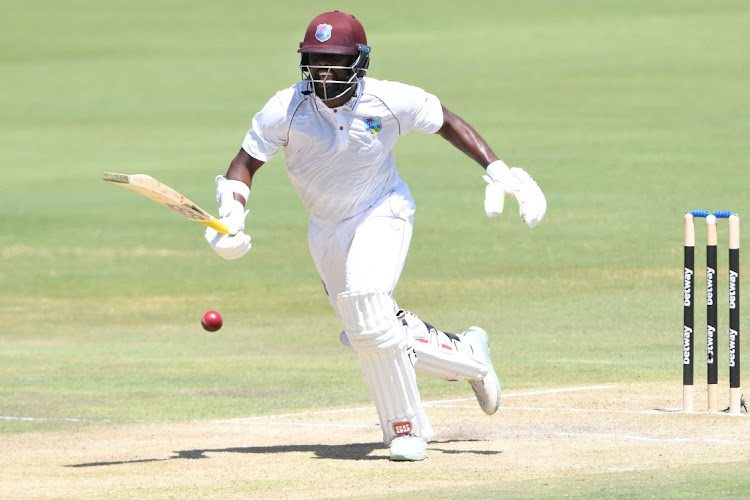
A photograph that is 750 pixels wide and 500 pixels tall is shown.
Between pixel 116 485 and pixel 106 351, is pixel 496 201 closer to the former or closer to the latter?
pixel 116 485

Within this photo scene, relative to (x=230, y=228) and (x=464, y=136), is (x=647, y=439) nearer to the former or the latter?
(x=464, y=136)

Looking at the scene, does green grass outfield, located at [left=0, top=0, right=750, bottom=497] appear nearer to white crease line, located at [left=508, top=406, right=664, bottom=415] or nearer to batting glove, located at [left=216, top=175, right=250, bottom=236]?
white crease line, located at [left=508, top=406, right=664, bottom=415]

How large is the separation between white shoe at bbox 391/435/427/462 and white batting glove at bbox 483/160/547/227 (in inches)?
41.3

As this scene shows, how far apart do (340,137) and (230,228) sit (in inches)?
25.8

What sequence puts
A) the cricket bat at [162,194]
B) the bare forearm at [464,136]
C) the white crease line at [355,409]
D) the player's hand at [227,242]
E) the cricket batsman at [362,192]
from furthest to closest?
the white crease line at [355,409], the bare forearm at [464,136], the cricket batsman at [362,192], the player's hand at [227,242], the cricket bat at [162,194]

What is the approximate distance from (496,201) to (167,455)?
1.91 metres

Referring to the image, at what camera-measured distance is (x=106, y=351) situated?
12617 mm

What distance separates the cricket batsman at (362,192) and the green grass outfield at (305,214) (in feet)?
3.88

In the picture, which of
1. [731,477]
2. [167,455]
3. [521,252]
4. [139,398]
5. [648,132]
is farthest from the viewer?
[648,132]

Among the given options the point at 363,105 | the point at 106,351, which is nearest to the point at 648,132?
the point at 106,351

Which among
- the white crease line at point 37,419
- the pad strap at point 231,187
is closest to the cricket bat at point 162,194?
the pad strap at point 231,187

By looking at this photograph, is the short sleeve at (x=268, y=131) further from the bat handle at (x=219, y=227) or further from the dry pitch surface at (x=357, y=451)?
the dry pitch surface at (x=357, y=451)

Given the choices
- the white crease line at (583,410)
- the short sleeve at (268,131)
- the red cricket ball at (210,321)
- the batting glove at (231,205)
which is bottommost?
the white crease line at (583,410)

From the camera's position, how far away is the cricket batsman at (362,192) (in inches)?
281
